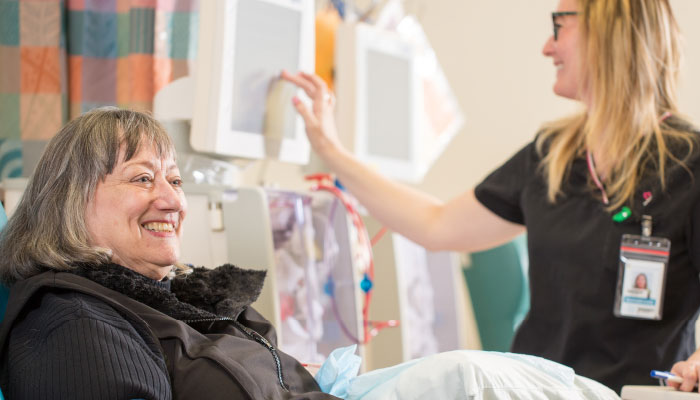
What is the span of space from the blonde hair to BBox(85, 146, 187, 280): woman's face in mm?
1029

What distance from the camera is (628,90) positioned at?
1.90 meters

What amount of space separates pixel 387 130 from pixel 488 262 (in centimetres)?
75

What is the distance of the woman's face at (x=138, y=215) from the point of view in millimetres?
1272

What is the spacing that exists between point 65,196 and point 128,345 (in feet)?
1.05

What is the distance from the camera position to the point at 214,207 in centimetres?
182

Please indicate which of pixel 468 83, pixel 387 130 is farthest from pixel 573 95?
pixel 468 83

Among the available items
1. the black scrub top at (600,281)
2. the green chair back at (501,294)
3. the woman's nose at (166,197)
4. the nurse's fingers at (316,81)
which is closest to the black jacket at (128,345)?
the woman's nose at (166,197)

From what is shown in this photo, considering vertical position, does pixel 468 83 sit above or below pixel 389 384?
above

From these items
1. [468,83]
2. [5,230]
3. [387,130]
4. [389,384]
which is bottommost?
[389,384]

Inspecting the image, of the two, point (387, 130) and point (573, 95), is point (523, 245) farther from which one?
point (573, 95)

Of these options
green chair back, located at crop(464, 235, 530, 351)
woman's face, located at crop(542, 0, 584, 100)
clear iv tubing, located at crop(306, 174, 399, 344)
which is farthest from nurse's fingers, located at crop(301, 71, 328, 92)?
green chair back, located at crop(464, 235, 530, 351)

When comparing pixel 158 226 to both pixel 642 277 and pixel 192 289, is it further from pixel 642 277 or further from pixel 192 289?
pixel 642 277

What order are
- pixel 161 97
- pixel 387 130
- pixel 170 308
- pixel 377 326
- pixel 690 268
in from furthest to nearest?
pixel 387 130, pixel 377 326, pixel 161 97, pixel 690 268, pixel 170 308

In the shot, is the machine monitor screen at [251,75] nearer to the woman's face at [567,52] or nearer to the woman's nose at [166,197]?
the woman's nose at [166,197]
